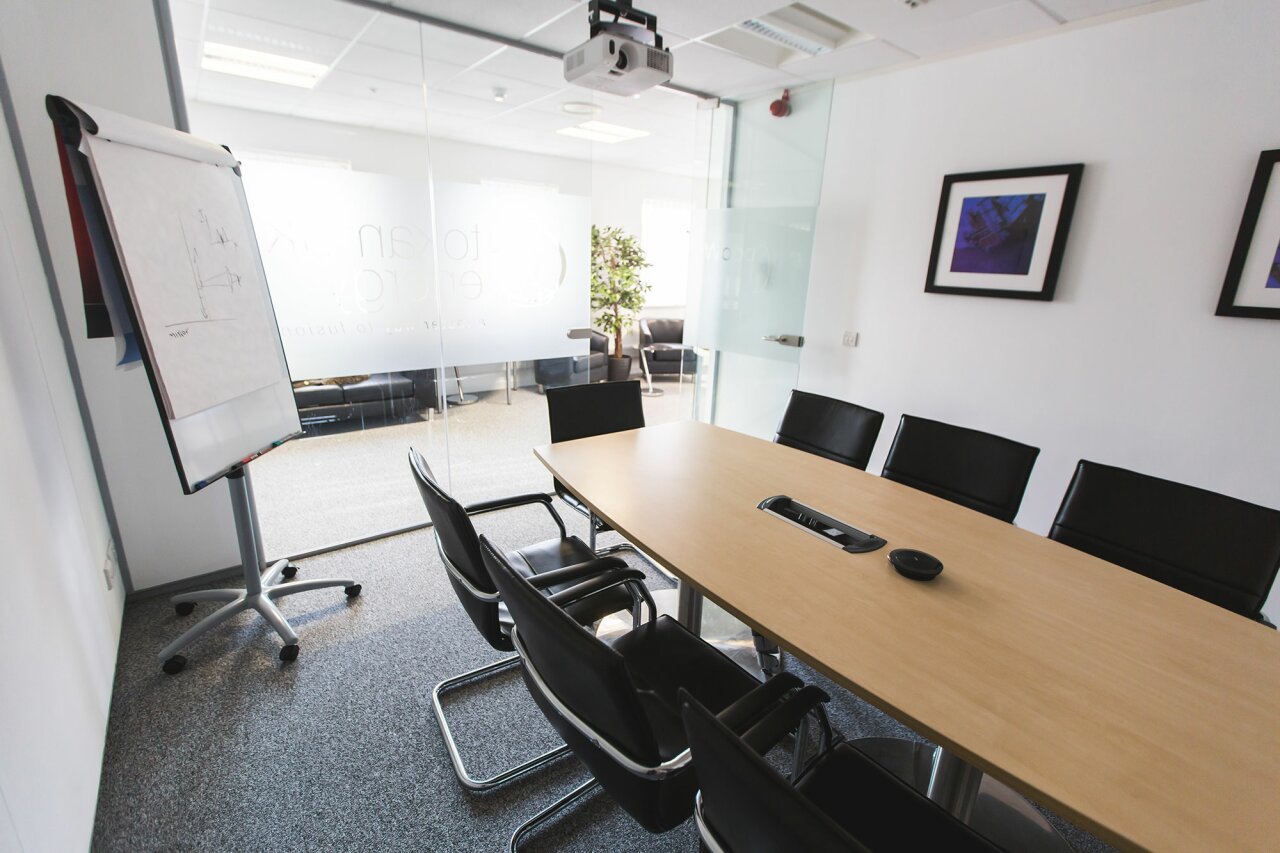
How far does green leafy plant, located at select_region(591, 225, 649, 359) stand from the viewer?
593 centimetres

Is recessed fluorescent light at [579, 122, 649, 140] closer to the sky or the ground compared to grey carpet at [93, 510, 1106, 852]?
closer to the sky

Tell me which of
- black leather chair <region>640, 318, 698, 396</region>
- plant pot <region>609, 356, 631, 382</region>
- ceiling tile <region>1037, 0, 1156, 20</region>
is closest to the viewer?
ceiling tile <region>1037, 0, 1156, 20</region>

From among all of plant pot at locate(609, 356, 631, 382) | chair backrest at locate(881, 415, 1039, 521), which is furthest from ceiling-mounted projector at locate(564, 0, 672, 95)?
plant pot at locate(609, 356, 631, 382)

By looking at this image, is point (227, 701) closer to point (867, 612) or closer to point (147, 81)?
point (867, 612)

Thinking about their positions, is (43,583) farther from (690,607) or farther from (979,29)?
(979,29)

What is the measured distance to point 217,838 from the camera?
1.53m

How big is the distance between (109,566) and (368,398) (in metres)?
1.50

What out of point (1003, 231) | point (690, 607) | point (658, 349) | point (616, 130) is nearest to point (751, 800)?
point (690, 607)

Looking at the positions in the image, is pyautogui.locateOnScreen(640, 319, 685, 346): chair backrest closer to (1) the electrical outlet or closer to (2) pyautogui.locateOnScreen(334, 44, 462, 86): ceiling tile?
(2) pyautogui.locateOnScreen(334, 44, 462, 86): ceiling tile

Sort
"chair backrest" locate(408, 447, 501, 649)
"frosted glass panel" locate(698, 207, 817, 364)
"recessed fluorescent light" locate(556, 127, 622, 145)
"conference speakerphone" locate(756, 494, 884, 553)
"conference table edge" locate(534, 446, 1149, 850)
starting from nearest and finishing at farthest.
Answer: "conference table edge" locate(534, 446, 1149, 850), "chair backrest" locate(408, 447, 501, 649), "conference speakerphone" locate(756, 494, 884, 553), "frosted glass panel" locate(698, 207, 817, 364), "recessed fluorescent light" locate(556, 127, 622, 145)

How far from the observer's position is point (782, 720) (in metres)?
1.09

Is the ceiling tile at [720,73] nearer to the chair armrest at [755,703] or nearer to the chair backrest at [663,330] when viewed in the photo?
the chair armrest at [755,703]

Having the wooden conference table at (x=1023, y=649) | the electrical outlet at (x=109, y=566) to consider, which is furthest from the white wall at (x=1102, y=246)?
the electrical outlet at (x=109, y=566)

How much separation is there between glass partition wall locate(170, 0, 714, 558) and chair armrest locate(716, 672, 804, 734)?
105 inches
